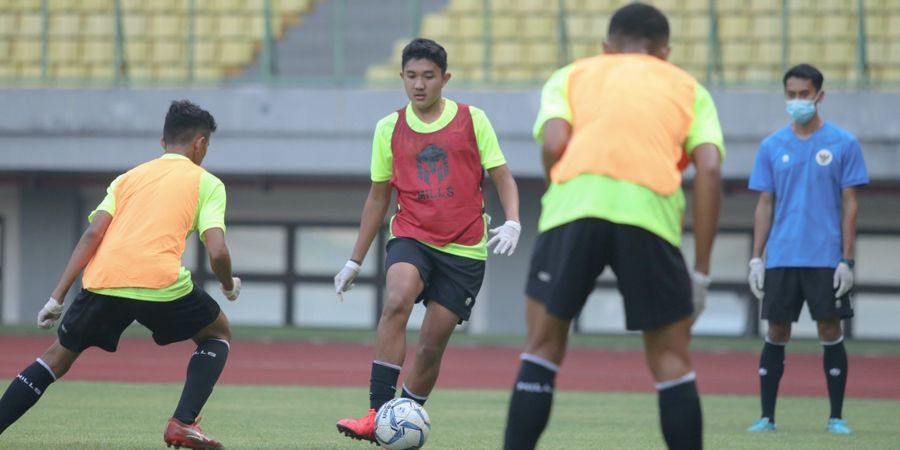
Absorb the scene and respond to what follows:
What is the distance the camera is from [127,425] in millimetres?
9062

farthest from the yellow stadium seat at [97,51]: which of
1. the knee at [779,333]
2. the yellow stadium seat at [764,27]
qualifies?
the knee at [779,333]

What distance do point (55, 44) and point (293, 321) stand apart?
19.2ft

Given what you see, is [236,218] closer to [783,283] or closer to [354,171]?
[354,171]

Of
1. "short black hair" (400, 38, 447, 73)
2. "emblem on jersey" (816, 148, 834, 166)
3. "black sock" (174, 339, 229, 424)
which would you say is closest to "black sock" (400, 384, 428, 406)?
"black sock" (174, 339, 229, 424)

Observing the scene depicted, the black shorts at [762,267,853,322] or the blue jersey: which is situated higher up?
the blue jersey

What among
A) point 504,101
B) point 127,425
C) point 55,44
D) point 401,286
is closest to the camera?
point 401,286

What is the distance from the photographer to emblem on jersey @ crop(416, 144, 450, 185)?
301 inches

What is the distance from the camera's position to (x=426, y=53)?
25.1ft

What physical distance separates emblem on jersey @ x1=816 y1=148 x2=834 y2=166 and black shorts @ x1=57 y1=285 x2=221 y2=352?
4.24 metres

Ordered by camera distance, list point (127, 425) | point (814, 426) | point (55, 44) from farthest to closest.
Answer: point (55, 44), point (814, 426), point (127, 425)

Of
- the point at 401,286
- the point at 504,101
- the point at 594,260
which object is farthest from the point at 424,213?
the point at 504,101

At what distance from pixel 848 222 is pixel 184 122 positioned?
14.5 ft

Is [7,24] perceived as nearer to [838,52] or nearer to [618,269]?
[838,52]

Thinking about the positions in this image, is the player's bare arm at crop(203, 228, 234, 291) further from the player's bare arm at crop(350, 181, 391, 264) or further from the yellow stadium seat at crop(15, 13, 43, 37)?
the yellow stadium seat at crop(15, 13, 43, 37)
